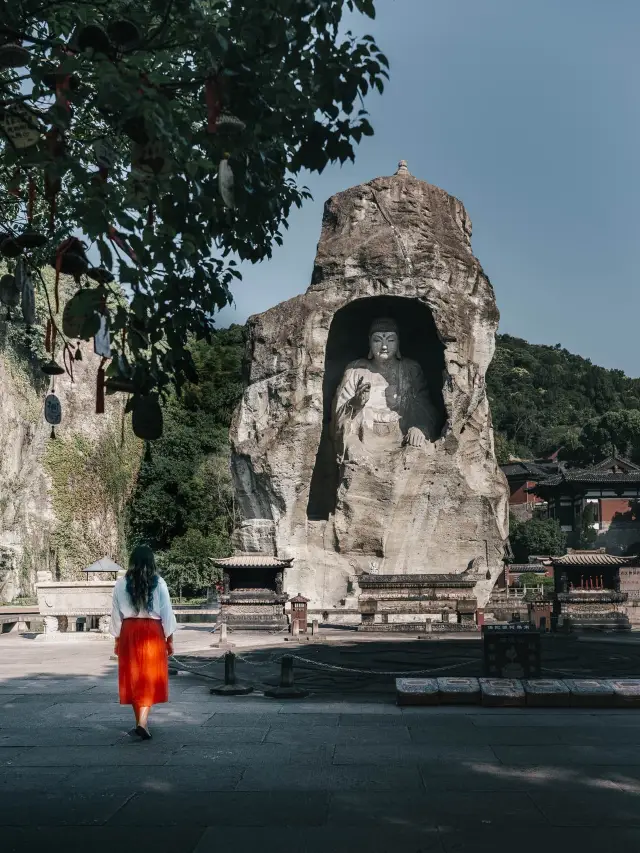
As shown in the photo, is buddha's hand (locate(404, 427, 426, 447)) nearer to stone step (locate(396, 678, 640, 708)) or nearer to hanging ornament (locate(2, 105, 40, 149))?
stone step (locate(396, 678, 640, 708))

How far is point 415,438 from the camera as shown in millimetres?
25125

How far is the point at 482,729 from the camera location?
Answer: 6410mm

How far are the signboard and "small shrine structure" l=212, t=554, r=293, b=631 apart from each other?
10591mm

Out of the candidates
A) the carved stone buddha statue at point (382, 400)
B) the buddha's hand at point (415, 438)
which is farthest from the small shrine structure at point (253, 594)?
the buddha's hand at point (415, 438)

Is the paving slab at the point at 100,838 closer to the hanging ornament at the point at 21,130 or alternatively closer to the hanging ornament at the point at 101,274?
the hanging ornament at the point at 101,274

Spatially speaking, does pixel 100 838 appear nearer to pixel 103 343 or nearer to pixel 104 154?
pixel 103 343

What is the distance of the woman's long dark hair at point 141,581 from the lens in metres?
6.67

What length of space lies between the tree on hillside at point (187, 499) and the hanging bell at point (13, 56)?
29202 mm

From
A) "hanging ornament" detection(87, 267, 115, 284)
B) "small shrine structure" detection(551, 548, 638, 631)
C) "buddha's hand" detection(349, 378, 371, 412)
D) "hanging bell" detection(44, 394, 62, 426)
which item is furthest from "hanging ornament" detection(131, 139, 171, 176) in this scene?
"buddha's hand" detection(349, 378, 371, 412)

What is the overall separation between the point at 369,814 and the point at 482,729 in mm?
2452

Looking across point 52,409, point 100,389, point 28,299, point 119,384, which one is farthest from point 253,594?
point 119,384

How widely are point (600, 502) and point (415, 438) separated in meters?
26.3

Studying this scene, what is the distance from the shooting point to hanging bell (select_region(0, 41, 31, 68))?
4695 mm

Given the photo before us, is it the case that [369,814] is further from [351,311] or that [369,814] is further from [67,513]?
[67,513]
